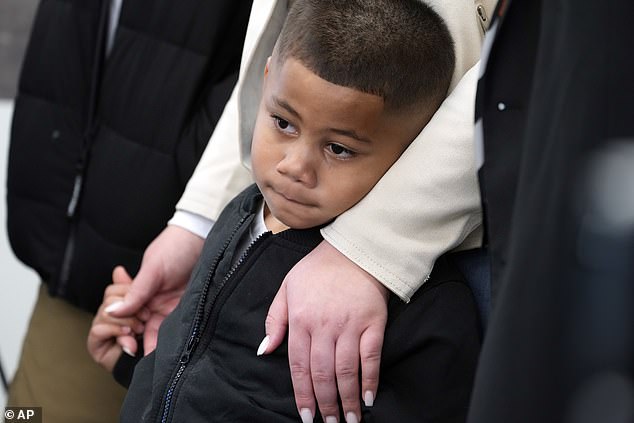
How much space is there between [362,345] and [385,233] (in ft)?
0.40

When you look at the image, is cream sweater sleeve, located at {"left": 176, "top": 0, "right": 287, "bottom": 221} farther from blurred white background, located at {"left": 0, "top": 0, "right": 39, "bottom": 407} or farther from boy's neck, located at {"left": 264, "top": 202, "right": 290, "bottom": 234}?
blurred white background, located at {"left": 0, "top": 0, "right": 39, "bottom": 407}

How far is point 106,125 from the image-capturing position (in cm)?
172

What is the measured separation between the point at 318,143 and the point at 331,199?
0.22ft

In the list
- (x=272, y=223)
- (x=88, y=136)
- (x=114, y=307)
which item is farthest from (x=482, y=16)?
(x=88, y=136)

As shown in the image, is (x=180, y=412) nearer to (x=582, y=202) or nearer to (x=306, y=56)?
(x=306, y=56)

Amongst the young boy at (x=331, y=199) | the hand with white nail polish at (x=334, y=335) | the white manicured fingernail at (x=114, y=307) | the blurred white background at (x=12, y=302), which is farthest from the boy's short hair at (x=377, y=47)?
the blurred white background at (x=12, y=302)

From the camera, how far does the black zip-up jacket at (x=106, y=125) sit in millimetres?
1626

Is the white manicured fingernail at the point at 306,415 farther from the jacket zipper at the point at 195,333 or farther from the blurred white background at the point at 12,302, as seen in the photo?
the blurred white background at the point at 12,302

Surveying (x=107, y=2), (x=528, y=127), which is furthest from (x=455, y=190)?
(x=107, y=2)

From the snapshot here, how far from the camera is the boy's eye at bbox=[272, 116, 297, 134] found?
3.65 feet

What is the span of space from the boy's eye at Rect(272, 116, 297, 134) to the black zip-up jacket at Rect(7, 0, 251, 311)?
50 centimetres

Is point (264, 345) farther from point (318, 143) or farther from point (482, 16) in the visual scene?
point (482, 16)

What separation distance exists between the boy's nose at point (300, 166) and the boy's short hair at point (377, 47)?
0.09m

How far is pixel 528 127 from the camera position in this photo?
0.78 metres
